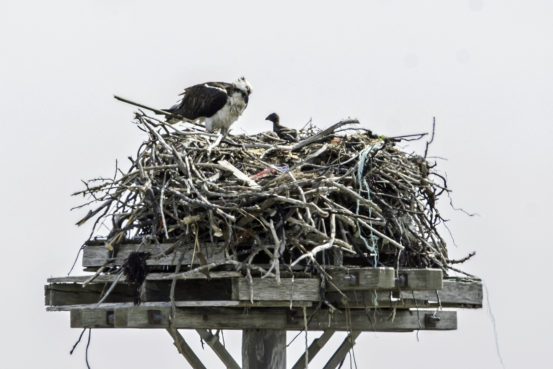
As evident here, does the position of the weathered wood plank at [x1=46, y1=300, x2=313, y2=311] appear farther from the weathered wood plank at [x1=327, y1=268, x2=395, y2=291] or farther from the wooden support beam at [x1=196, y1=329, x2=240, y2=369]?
the wooden support beam at [x1=196, y1=329, x2=240, y2=369]

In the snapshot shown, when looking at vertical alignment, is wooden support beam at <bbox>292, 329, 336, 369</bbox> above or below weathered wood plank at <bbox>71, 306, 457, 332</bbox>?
below

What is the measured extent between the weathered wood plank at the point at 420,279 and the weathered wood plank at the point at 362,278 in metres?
0.21

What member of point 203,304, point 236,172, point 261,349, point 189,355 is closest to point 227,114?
point 236,172

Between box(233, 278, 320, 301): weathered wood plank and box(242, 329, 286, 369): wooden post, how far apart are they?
956mm

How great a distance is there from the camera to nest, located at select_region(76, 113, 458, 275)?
21.3ft

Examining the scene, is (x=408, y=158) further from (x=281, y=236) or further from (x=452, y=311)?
(x=281, y=236)

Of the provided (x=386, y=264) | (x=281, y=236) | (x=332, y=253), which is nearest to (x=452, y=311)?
(x=386, y=264)

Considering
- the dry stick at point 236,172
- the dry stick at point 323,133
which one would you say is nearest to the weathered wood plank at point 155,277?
the dry stick at point 236,172

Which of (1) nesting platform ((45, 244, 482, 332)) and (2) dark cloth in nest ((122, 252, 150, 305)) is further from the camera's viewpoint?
(2) dark cloth in nest ((122, 252, 150, 305))

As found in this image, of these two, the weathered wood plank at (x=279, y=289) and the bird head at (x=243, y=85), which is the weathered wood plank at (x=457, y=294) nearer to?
the weathered wood plank at (x=279, y=289)

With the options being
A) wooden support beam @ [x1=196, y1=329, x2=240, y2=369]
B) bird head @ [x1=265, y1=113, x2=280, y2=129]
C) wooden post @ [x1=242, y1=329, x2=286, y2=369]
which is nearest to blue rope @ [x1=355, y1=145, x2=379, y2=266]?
wooden post @ [x1=242, y1=329, x2=286, y2=369]

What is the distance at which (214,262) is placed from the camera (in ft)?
21.3

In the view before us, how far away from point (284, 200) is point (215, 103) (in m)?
3.70

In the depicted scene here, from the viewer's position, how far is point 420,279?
6602 mm
